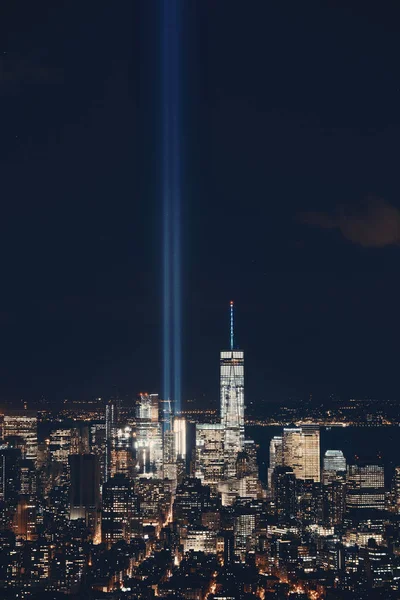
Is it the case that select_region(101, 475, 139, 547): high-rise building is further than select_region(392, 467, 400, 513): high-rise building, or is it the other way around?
select_region(392, 467, 400, 513): high-rise building

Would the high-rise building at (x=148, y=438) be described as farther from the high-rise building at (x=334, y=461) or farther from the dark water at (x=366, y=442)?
the high-rise building at (x=334, y=461)

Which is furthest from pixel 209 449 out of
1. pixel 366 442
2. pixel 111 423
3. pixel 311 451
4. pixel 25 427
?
pixel 25 427

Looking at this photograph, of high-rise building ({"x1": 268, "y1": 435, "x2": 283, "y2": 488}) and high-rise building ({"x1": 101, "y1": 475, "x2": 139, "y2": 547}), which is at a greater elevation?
high-rise building ({"x1": 268, "y1": 435, "x2": 283, "y2": 488})

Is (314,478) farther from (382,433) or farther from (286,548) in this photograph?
(286,548)

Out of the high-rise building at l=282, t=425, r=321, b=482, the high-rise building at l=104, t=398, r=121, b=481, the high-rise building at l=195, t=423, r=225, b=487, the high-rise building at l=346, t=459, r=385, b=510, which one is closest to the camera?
the high-rise building at l=346, t=459, r=385, b=510

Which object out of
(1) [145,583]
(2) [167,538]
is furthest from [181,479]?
(1) [145,583]

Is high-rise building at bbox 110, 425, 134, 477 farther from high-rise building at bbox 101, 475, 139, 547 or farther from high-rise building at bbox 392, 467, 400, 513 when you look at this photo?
high-rise building at bbox 392, 467, 400, 513

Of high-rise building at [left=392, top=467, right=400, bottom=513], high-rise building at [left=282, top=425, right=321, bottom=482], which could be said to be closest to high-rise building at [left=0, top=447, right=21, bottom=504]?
high-rise building at [left=282, top=425, right=321, bottom=482]

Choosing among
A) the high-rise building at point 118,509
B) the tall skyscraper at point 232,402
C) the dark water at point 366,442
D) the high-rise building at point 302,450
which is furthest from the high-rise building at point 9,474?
the high-rise building at point 302,450
